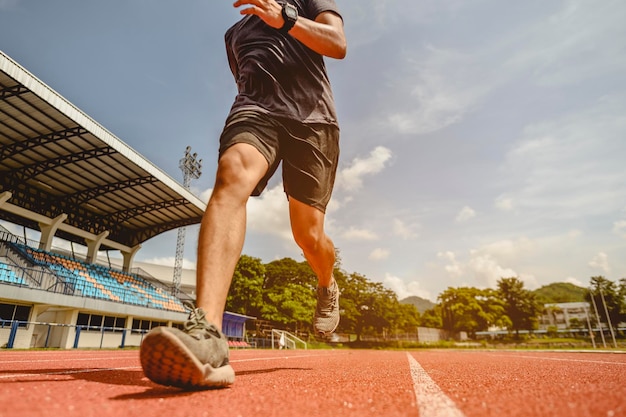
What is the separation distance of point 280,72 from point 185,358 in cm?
184

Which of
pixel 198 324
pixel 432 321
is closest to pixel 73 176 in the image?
pixel 198 324

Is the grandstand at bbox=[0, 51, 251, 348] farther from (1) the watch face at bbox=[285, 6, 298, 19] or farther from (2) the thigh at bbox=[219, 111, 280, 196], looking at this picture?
(1) the watch face at bbox=[285, 6, 298, 19]

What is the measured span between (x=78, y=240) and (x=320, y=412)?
26.8 m

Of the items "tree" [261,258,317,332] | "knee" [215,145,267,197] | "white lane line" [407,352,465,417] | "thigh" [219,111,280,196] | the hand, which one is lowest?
"white lane line" [407,352,465,417]

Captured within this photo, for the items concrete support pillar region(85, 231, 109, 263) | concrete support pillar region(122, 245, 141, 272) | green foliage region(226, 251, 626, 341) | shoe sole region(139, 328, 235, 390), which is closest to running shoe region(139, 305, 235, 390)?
shoe sole region(139, 328, 235, 390)

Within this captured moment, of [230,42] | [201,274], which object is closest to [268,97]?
[230,42]

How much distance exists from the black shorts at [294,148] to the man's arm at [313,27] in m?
0.45

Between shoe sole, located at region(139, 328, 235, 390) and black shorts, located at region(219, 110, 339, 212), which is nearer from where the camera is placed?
shoe sole, located at region(139, 328, 235, 390)

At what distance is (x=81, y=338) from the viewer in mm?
16953

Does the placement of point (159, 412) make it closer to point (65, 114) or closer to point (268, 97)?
point (268, 97)

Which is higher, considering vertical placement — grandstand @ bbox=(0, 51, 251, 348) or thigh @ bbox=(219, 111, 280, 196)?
grandstand @ bbox=(0, 51, 251, 348)

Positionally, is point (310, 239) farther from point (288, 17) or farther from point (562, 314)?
point (562, 314)

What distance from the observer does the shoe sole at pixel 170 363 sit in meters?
1.09

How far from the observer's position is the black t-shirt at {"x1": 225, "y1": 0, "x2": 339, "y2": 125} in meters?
2.23
